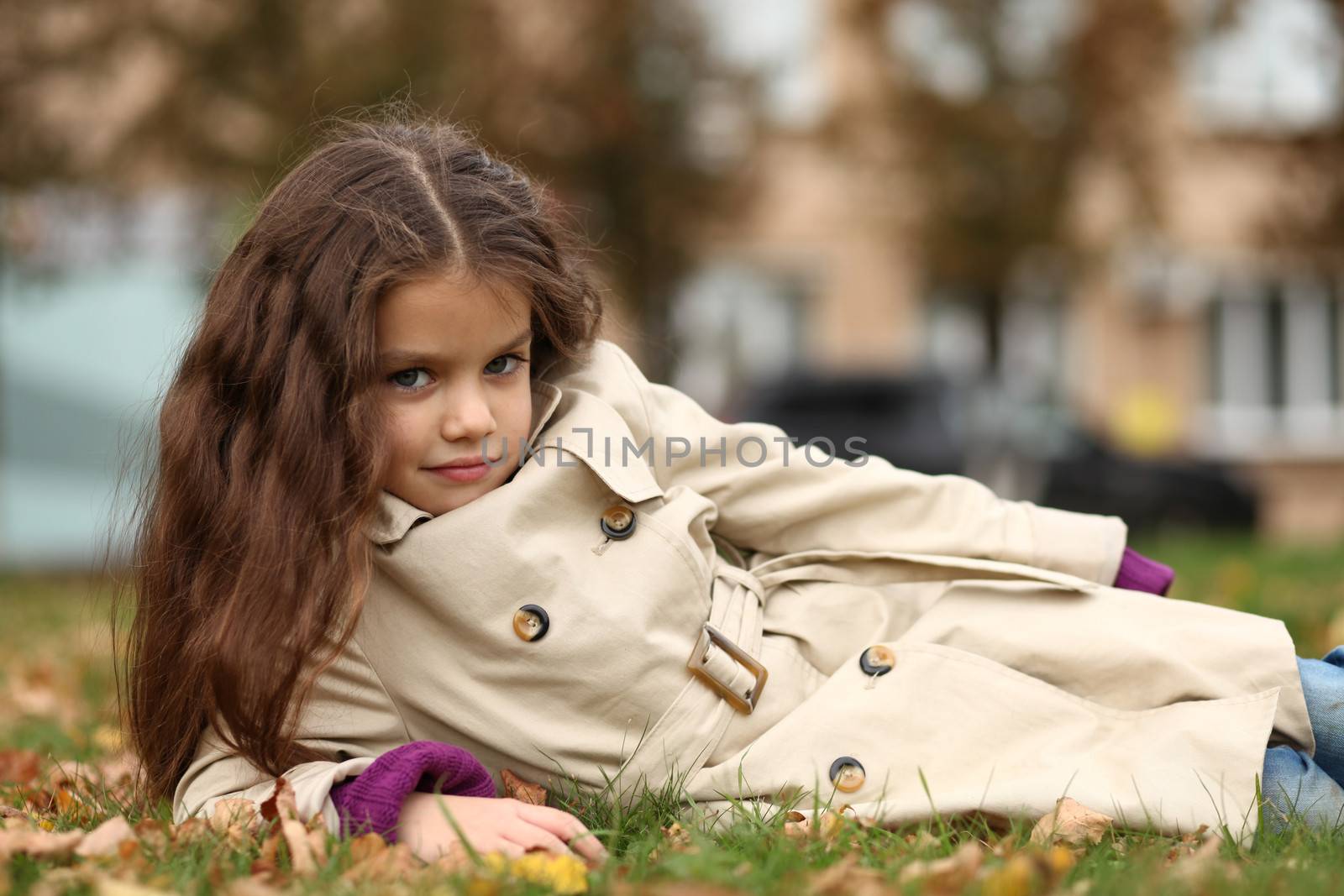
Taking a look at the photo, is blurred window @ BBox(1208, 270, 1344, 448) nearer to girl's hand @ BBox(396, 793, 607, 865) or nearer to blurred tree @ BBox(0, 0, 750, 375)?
blurred tree @ BBox(0, 0, 750, 375)

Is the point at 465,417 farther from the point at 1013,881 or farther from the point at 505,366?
the point at 1013,881

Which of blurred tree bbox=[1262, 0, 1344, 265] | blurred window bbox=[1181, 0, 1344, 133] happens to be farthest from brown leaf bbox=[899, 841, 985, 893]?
blurred tree bbox=[1262, 0, 1344, 265]

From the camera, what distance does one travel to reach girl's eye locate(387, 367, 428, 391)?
2.26 m

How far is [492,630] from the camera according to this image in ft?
7.37

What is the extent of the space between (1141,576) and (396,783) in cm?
152

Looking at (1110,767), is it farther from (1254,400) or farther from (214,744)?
(1254,400)

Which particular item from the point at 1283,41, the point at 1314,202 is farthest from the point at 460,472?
the point at 1283,41

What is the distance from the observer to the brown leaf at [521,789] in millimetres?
2312

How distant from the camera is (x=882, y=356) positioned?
57.5ft

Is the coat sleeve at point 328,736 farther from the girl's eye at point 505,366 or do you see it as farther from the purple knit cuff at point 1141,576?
the purple knit cuff at point 1141,576

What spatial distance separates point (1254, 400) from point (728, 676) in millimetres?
17711

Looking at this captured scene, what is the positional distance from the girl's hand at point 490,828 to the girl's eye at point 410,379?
655mm

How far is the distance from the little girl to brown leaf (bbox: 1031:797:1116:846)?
4 cm

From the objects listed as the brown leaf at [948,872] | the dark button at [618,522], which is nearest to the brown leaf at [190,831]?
the dark button at [618,522]
